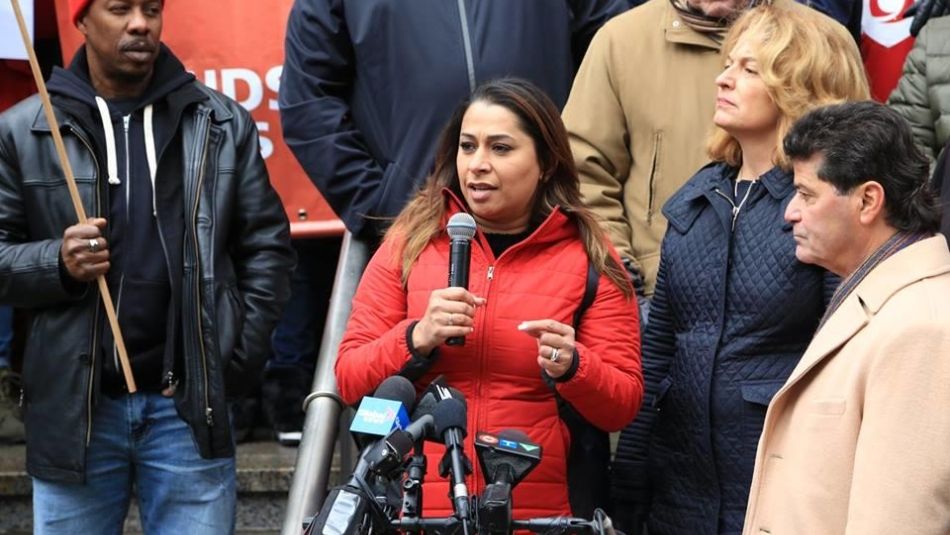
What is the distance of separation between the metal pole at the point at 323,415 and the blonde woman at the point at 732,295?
0.90m

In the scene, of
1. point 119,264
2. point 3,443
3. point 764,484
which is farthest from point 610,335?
point 3,443

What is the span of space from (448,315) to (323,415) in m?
1.25

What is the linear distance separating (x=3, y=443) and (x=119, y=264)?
6.02 ft

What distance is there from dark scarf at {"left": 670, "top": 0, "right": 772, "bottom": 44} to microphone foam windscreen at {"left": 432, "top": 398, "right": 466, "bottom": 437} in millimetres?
2433

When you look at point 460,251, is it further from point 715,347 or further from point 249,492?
point 249,492

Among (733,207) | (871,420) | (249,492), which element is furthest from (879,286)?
(249,492)

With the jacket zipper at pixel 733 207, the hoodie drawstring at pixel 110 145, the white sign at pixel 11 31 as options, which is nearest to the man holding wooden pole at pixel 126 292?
the hoodie drawstring at pixel 110 145

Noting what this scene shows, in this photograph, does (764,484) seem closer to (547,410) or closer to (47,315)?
(547,410)

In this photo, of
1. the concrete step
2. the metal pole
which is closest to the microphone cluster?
the metal pole

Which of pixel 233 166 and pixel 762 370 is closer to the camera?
pixel 762 370

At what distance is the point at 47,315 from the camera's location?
17.7 ft

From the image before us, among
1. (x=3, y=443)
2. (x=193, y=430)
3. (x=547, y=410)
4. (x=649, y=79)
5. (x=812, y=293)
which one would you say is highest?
(x=649, y=79)

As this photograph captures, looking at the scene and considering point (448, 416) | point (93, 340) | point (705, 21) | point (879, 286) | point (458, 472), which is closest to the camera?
point (458, 472)

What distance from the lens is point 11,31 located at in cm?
661
